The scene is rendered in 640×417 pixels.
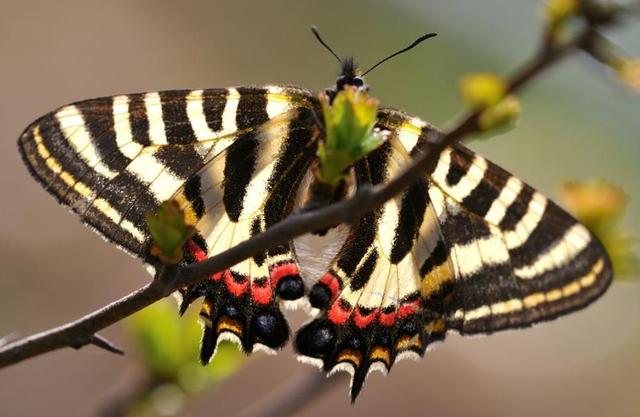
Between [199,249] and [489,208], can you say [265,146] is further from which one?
[489,208]

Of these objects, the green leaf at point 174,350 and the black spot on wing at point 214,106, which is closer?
the black spot on wing at point 214,106

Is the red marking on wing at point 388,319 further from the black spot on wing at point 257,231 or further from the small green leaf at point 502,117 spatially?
the small green leaf at point 502,117

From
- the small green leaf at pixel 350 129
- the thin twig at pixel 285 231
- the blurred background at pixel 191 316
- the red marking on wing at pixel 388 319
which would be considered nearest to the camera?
the thin twig at pixel 285 231

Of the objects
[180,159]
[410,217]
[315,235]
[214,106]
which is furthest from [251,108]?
[410,217]

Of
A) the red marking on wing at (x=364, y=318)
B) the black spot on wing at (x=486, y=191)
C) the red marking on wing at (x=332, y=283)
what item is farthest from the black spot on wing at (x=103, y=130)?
the black spot on wing at (x=486, y=191)

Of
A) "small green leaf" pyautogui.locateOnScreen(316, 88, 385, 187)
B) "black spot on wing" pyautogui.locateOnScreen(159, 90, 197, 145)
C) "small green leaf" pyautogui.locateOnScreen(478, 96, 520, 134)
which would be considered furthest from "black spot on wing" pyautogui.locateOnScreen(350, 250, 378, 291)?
"small green leaf" pyautogui.locateOnScreen(478, 96, 520, 134)

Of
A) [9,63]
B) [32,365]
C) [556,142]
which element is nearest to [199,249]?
[32,365]

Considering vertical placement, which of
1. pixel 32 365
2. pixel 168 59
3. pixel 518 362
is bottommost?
pixel 518 362

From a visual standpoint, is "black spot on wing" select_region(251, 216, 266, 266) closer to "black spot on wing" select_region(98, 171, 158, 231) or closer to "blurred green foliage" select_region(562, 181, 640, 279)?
"black spot on wing" select_region(98, 171, 158, 231)
